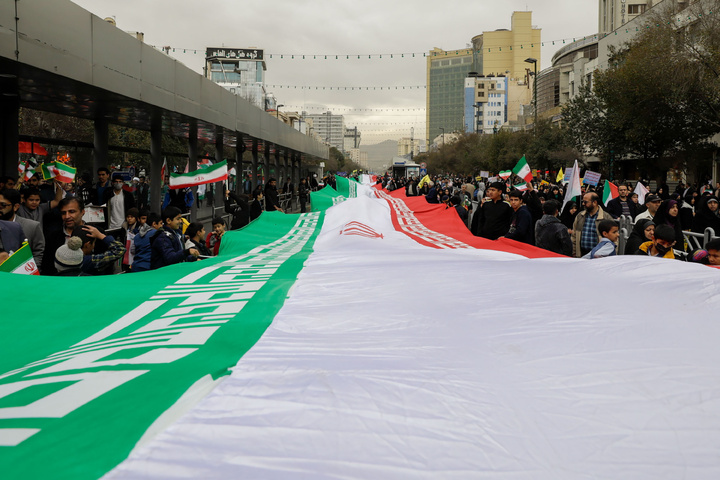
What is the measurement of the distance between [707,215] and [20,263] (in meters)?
10.4

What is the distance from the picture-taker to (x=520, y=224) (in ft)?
31.3

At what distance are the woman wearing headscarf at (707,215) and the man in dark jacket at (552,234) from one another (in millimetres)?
3275

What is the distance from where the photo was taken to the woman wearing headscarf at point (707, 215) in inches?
430

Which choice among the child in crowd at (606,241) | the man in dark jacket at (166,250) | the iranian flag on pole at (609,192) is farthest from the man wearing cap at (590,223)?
the man in dark jacket at (166,250)

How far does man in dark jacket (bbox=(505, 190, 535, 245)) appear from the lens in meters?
9.48

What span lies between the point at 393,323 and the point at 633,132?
3346 centimetres

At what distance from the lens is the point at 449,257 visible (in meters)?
5.69

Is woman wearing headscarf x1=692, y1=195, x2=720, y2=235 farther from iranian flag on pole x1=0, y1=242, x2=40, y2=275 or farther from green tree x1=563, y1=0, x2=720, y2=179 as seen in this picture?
green tree x1=563, y1=0, x2=720, y2=179

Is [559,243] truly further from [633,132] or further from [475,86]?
[475,86]

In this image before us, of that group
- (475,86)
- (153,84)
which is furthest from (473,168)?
(475,86)

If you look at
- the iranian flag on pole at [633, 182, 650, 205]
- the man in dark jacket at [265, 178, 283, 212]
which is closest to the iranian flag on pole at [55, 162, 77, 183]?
the man in dark jacket at [265, 178, 283, 212]

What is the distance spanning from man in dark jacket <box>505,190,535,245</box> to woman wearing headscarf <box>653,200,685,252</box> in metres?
2.03

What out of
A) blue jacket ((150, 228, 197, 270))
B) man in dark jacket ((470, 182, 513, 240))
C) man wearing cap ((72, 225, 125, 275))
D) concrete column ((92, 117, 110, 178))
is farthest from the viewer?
concrete column ((92, 117, 110, 178))

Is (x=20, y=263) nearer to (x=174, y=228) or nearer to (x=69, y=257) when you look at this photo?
(x=69, y=257)
